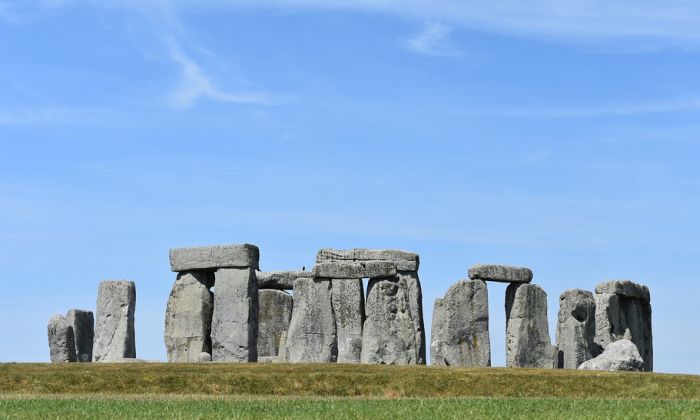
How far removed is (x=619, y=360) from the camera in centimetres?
3862

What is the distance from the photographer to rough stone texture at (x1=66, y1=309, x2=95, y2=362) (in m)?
42.6

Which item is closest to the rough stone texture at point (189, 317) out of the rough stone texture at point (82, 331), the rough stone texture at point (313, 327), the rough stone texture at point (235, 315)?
the rough stone texture at point (235, 315)

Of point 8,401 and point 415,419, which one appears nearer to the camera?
point 415,419

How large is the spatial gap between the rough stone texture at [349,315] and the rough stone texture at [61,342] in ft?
27.1

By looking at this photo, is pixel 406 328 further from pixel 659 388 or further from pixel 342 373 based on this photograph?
pixel 659 388

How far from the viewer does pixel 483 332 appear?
135 ft

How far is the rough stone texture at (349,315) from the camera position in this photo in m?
40.1

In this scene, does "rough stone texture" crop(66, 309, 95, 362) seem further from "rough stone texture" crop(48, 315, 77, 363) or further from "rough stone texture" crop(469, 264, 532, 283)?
"rough stone texture" crop(469, 264, 532, 283)

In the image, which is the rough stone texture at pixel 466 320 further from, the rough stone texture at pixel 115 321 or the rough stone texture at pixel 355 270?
the rough stone texture at pixel 115 321

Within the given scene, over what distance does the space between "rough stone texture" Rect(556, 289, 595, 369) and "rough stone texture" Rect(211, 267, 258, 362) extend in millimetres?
11109

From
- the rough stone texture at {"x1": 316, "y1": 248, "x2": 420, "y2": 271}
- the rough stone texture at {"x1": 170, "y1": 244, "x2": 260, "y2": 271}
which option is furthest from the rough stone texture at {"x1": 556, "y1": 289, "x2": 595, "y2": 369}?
the rough stone texture at {"x1": 170, "y1": 244, "x2": 260, "y2": 271}

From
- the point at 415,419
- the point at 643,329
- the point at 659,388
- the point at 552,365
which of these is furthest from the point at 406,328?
the point at 415,419

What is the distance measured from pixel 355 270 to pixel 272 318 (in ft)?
24.7

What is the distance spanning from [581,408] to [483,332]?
52.4ft
